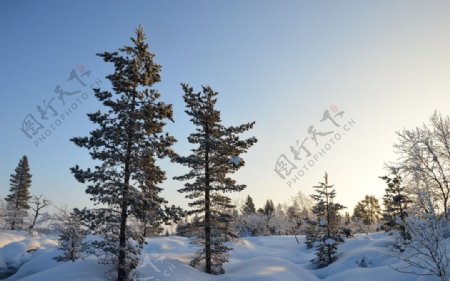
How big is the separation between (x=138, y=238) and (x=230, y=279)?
24.9 ft

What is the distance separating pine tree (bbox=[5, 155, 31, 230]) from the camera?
58500 millimetres

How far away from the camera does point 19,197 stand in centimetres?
5844

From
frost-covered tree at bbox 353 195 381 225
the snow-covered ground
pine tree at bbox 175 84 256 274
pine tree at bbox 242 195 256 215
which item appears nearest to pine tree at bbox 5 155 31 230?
the snow-covered ground

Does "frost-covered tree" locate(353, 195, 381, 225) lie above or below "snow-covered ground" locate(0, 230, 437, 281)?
above

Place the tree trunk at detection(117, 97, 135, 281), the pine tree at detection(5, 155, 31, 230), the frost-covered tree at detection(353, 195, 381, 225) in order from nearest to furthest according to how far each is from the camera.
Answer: the tree trunk at detection(117, 97, 135, 281) < the pine tree at detection(5, 155, 31, 230) < the frost-covered tree at detection(353, 195, 381, 225)

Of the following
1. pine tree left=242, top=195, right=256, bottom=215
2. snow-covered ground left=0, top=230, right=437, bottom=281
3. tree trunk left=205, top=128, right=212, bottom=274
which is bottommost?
snow-covered ground left=0, top=230, right=437, bottom=281

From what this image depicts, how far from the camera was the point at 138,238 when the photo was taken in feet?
54.5

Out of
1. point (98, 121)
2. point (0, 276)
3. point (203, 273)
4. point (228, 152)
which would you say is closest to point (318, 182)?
point (228, 152)

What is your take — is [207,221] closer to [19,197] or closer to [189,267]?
[189,267]

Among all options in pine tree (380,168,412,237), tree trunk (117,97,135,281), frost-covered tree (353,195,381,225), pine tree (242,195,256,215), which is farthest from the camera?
pine tree (242,195,256,215)

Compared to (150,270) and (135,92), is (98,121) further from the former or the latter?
(150,270)

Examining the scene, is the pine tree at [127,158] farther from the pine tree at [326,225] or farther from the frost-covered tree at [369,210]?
the frost-covered tree at [369,210]

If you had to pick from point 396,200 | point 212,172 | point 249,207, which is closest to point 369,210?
point 249,207

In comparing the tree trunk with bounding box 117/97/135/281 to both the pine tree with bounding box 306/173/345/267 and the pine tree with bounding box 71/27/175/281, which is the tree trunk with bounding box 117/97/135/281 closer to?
the pine tree with bounding box 71/27/175/281
